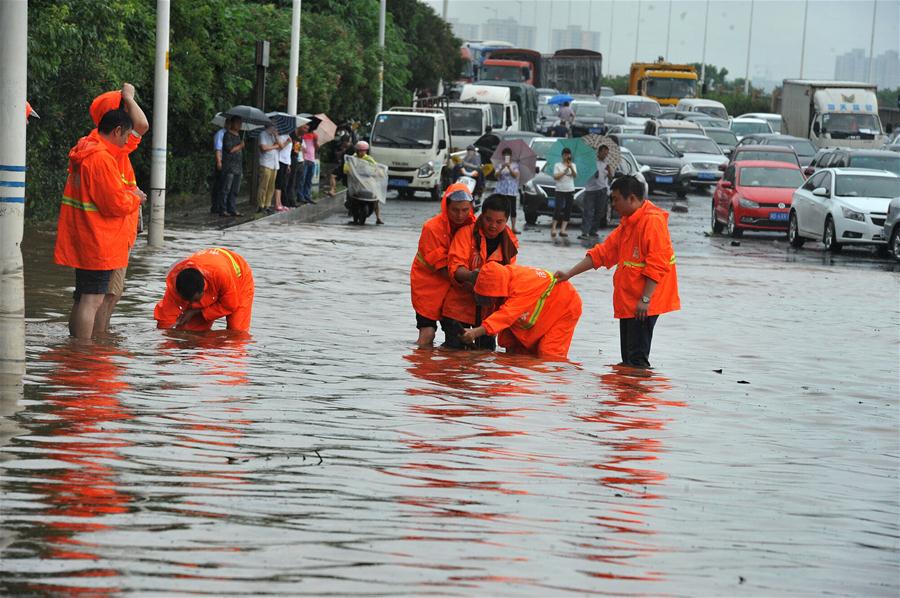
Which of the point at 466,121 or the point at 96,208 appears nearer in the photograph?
the point at 96,208

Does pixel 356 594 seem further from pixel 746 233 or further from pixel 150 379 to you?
pixel 746 233

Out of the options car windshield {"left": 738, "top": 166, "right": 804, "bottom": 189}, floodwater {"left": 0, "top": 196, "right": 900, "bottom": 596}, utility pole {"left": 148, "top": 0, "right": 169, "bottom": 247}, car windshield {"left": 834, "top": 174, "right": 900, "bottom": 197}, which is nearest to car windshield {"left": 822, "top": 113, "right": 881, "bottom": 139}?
car windshield {"left": 738, "top": 166, "right": 804, "bottom": 189}

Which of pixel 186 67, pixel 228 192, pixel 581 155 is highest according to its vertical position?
pixel 186 67

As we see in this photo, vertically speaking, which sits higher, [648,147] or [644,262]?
[648,147]

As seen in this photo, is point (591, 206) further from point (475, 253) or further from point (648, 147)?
point (475, 253)

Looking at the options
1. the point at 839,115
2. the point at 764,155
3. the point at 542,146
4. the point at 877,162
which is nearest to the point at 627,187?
the point at 877,162

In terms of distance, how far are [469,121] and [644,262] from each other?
3690 cm

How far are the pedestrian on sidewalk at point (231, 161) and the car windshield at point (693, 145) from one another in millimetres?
19695

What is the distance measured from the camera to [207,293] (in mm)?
10336

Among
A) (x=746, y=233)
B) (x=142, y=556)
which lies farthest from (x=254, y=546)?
(x=746, y=233)

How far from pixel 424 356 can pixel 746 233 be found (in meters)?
22.6

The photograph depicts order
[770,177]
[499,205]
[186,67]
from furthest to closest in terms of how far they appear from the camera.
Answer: [770,177] → [186,67] → [499,205]

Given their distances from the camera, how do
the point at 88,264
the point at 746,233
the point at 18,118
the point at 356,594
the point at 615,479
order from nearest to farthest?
1. the point at 356,594
2. the point at 615,479
3. the point at 18,118
4. the point at 88,264
5. the point at 746,233

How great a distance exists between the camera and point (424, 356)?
10.7m
